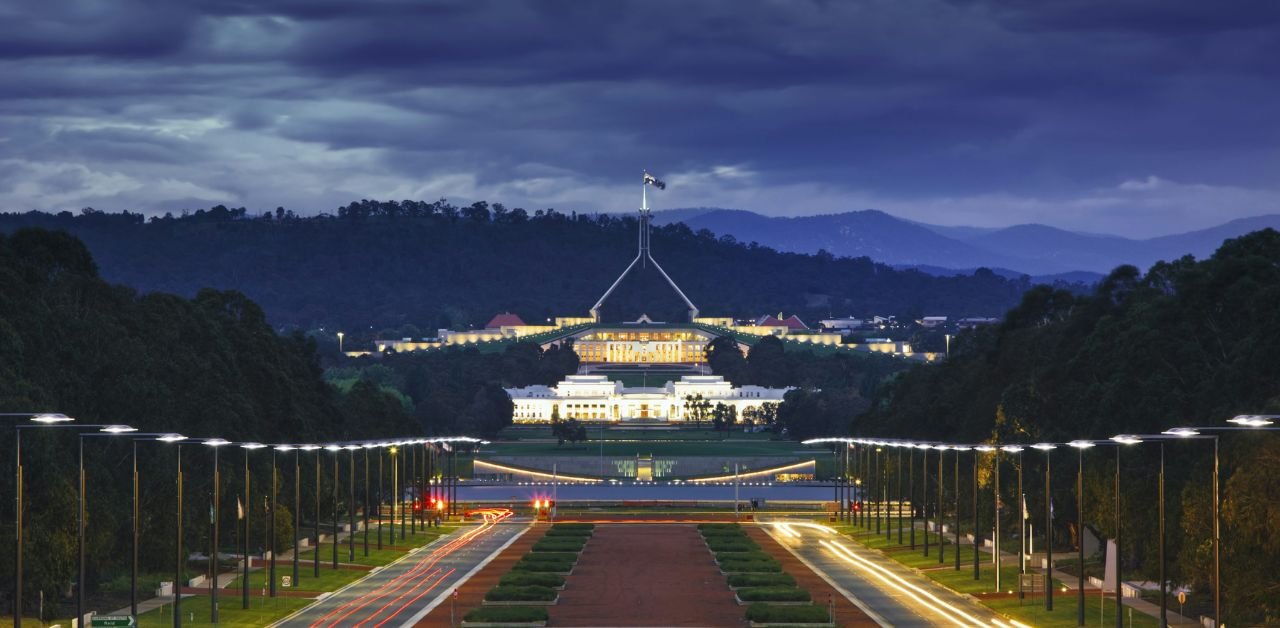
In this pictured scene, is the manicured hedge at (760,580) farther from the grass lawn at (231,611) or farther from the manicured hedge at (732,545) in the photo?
the manicured hedge at (732,545)

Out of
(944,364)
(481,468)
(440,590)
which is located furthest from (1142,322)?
(481,468)

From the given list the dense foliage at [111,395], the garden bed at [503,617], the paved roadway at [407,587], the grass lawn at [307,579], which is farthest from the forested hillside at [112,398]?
the garden bed at [503,617]

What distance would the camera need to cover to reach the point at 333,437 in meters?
134

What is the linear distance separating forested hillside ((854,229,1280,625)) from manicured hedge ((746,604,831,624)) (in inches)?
434

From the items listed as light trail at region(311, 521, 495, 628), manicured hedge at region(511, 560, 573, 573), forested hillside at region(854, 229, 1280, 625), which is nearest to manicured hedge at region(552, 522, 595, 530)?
light trail at region(311, 521, 495, 628)

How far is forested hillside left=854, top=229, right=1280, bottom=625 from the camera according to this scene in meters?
60.4

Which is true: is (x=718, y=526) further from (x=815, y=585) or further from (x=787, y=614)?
(x=787, y=614)

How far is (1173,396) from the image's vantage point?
8400 centimetres

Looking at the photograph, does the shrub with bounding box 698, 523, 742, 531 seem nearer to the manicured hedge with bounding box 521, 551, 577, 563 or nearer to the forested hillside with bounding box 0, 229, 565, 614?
the forested hillside with bounding box 0, 229, 565, 614

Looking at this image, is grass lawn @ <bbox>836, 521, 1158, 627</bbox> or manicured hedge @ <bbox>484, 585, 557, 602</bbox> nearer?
grass lawn @ <bbox>836, 521, 1158, 627</bbox>

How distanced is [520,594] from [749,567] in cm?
1696

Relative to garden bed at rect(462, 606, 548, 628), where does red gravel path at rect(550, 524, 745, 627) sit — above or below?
below

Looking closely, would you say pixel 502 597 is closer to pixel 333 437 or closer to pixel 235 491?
pixel 235 491

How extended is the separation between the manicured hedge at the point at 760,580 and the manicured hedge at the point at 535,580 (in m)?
0.28
